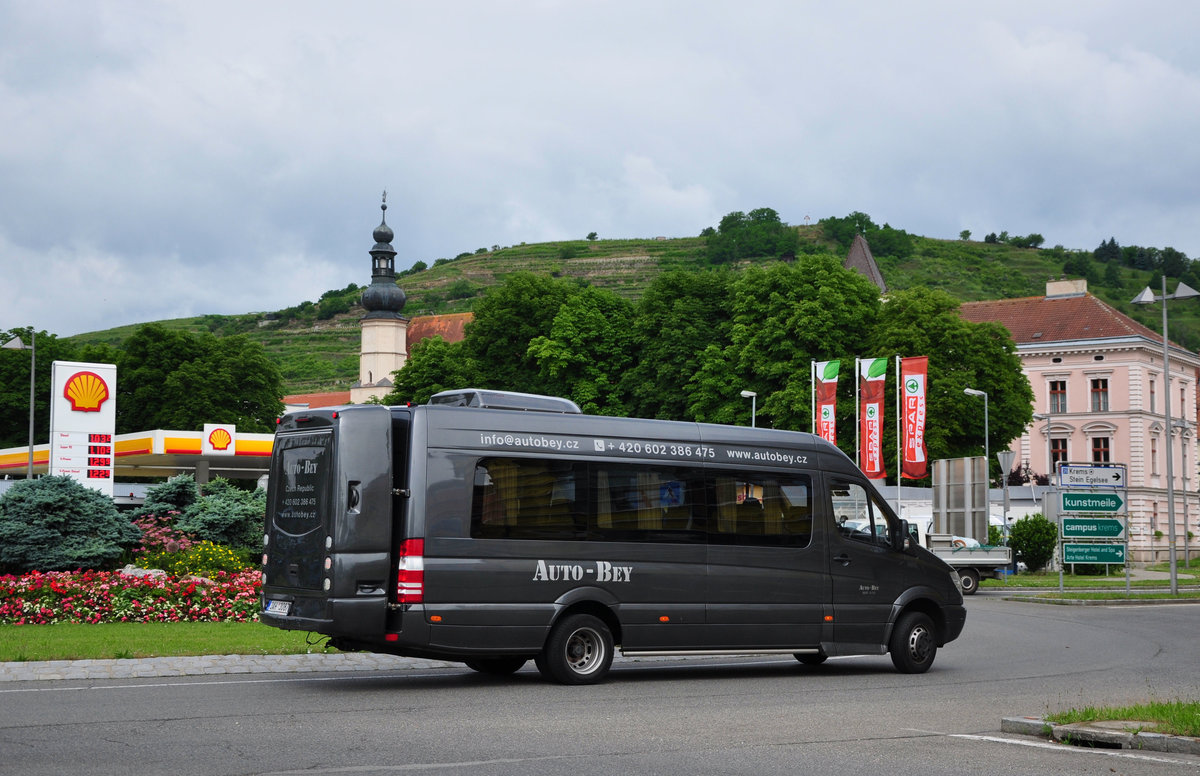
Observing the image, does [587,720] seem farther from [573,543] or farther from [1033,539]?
[1033,539]

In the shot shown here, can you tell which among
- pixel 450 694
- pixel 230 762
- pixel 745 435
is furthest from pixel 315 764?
pixel 745 435

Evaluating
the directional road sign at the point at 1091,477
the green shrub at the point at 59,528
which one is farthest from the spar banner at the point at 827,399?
the green shrub at the point at 59,528

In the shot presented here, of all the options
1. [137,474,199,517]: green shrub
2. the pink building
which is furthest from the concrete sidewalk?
the pink building

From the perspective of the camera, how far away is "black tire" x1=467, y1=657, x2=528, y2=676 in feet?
47.6

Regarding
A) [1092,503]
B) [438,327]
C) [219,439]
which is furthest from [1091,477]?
[438,327]

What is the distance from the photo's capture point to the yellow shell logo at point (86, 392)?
30.0 metres

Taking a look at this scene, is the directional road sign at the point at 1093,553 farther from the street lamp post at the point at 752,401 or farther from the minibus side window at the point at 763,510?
the street lamp post at the point at 752,401

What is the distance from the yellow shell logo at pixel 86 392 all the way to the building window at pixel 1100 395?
67319 mm

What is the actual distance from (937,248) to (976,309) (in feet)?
331

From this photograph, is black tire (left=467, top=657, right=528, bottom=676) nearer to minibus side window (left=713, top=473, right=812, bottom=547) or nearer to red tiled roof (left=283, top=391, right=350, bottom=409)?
minibus side window (left=713, top=473, right=812, bottom=547)

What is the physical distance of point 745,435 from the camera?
1518 cm

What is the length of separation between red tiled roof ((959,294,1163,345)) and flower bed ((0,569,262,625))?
69.9 meters

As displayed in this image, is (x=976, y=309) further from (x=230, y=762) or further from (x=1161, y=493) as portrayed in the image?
(x=230, y=762)

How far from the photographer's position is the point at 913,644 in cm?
1568
